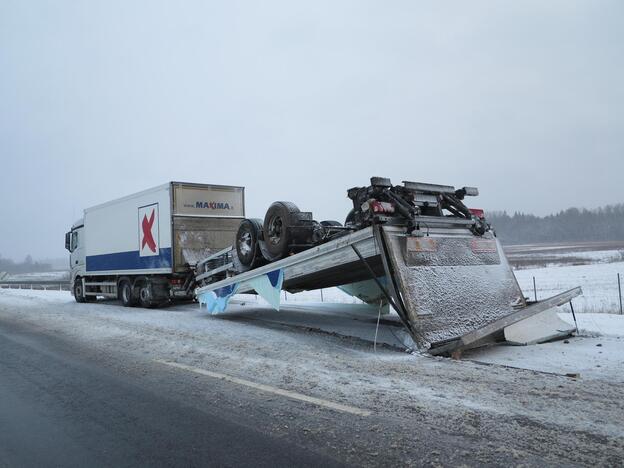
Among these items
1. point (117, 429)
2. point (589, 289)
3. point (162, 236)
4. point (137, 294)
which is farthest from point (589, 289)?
point (117, 429)

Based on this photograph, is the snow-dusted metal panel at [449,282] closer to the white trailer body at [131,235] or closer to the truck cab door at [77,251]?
the white trailer body at [131,235]

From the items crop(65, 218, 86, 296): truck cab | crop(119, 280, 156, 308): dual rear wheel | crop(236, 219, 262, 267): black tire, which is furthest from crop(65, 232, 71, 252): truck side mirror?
crop(236, 219, 262, 267): black tire

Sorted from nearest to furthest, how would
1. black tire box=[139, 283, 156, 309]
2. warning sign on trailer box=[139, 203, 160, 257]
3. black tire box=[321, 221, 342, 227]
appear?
black tire box=[321, 221, 342, 227] → warning sign on trailer box=[139, 203, 160, 257] → black tire box=[139, 283, 156, 309]

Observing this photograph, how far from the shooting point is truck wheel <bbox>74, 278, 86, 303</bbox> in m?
18.3

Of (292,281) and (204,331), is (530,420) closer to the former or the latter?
(292,281)

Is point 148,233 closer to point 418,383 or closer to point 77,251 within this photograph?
point 77,251

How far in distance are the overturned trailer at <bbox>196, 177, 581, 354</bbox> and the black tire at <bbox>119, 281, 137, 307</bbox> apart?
7.26m

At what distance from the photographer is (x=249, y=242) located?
32.2 ft

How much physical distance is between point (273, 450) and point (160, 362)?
3.57 meters

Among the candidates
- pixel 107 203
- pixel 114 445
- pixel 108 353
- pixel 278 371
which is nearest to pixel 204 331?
pixel 108 353

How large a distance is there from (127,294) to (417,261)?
11.4 meters

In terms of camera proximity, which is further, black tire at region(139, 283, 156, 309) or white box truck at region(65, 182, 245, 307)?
black tire at region(139, 283, 156, 309)

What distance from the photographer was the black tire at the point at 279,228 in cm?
838

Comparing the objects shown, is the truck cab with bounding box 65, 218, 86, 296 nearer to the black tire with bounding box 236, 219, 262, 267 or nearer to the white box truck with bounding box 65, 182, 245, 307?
the white box truck with bounding box 65, 182, 245, 307
